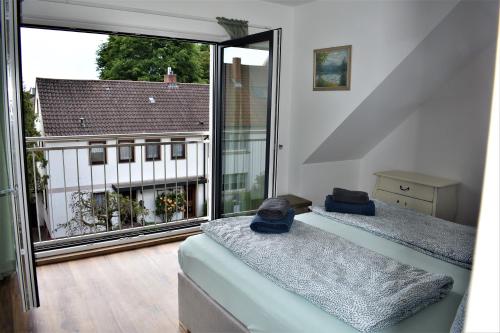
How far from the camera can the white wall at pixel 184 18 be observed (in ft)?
9.55

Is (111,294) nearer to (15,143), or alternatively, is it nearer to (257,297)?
(15,143)

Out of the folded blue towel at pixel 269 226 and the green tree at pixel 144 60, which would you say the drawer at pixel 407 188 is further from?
the green tree at pixel 144 60

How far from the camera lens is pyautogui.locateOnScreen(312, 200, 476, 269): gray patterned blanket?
2.07 m

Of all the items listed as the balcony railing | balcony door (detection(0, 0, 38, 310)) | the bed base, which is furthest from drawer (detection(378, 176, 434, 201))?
balcony door (detection(0, 0, 38, 310))

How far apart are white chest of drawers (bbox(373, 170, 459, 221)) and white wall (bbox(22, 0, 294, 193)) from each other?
106 centimetres

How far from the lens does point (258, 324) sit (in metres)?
1.64

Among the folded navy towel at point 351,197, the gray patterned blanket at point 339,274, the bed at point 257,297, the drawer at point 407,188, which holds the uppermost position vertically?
the folded navy towel at point 351,197

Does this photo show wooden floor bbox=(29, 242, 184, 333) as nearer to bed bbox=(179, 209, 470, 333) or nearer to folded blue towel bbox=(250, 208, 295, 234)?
bed bbox=(179, 209, 470, 333)

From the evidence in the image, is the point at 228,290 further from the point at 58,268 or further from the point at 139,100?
the point at 139,100

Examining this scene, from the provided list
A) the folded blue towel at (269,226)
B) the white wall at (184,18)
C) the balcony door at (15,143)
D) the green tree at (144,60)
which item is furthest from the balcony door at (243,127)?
the green tree at (144,60)

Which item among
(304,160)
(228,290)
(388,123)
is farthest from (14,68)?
(388,123)

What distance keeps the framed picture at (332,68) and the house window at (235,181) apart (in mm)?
1128

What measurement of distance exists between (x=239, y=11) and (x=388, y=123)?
1.82 metres

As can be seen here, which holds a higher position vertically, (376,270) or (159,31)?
(159,31)
